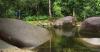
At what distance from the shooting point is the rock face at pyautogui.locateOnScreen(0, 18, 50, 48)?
1138 cm

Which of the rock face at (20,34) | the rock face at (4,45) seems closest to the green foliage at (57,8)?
the rock face at (20,34)

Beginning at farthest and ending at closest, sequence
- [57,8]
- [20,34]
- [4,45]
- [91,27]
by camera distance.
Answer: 1. [57,8]
2. [91,27]
3. [20,34]
4. [4,45]

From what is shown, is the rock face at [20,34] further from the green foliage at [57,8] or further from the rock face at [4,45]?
the green foliage at [57,8]

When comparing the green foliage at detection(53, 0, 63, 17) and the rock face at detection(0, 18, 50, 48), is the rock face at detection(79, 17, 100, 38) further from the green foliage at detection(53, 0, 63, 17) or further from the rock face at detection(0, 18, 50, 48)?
the green foliage at detection(53, 0, 63, 17)

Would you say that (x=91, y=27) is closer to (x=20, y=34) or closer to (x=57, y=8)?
(x=20, y=34)

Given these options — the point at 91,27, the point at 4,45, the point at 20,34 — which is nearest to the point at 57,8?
the point at 91,27

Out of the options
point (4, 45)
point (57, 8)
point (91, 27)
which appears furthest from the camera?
point (57, 8)

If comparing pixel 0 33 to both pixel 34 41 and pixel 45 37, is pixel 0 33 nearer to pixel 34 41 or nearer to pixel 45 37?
pixel 34 41

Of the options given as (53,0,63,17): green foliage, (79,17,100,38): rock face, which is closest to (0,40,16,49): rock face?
(79,17,100,38): rock face

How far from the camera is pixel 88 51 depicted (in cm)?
1102

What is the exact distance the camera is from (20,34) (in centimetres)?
1180

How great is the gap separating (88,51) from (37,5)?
21.4 metres

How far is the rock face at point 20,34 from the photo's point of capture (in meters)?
11.4

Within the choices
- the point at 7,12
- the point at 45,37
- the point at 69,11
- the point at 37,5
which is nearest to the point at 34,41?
the point at 45,37
